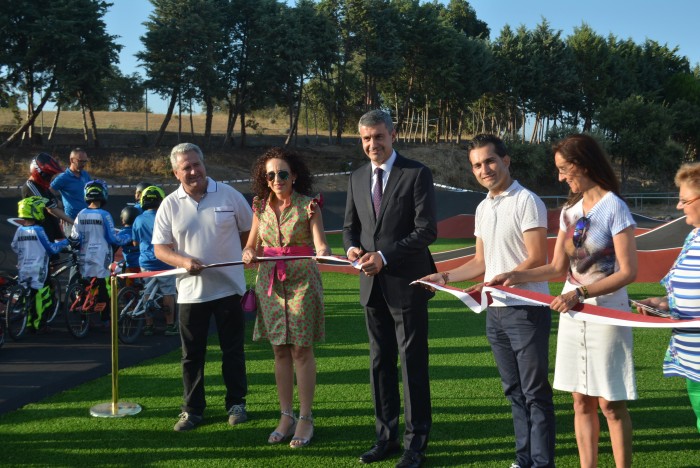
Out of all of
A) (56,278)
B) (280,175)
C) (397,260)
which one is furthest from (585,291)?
(56,278)

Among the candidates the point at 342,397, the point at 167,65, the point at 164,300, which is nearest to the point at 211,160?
the point at 167,65

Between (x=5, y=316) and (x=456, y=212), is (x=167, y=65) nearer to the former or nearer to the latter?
(x=456, y=212)

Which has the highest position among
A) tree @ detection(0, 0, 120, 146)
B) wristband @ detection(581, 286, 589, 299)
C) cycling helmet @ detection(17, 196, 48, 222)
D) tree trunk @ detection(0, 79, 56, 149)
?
tree @ detection(0, 0, 120, 146)

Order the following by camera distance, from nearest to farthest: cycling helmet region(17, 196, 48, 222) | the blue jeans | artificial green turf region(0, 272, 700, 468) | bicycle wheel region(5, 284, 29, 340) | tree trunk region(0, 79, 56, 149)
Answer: the blue jeans
artificial green turf region(0, 272, 700, 468)
bicycle wheel region(5, 284, 29, 340)
cycling helmet region(17, 196, 48, 222)
tree trunk region(0, 79, 56, 149)

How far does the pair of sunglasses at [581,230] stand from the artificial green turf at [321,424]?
1480mm

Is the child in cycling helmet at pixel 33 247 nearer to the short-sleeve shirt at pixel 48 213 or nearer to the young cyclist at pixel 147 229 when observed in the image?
the short-sleeve shirt at pixel 48 213

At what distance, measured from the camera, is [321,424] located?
16.8 ft

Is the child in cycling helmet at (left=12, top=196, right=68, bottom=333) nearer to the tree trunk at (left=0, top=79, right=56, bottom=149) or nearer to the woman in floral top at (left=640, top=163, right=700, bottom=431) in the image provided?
the woman in floral top at (left=640, top=163, right=700, bottom=431)

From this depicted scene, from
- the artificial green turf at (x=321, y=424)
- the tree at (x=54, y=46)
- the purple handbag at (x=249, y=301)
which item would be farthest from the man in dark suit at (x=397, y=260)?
the tree at (x=54, y=46)

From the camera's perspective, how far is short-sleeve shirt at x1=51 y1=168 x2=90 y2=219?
953cm

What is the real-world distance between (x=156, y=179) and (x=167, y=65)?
7083 mm

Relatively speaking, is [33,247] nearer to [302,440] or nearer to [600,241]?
[302,440]

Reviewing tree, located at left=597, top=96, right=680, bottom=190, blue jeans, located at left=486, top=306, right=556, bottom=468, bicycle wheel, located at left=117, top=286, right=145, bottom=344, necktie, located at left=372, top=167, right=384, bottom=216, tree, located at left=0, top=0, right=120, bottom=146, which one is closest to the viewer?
blue jeans, located at left=486, top=306, right=556, bottom=468

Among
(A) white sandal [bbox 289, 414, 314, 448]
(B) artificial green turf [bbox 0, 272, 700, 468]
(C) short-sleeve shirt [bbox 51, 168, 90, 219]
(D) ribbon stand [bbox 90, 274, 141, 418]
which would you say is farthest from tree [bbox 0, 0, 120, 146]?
(A) white sandal [bbox 289, 414, 314, 448]
